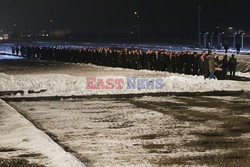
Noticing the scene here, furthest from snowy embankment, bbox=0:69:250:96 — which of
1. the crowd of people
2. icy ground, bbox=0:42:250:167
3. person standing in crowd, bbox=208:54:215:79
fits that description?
the crowd of people

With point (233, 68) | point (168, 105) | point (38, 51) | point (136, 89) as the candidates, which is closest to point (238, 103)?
point (168, 105)

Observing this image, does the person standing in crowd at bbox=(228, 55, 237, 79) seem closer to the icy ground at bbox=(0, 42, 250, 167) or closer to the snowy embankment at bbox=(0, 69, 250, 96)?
the snowy embankment at bbox=(0, 69, 250, 96)

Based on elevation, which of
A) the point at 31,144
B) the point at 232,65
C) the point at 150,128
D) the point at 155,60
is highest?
the point at 155,60

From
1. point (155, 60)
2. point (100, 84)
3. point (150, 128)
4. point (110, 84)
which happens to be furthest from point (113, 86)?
point (155, 60)

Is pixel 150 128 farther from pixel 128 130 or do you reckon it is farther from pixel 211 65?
pixel 211 65

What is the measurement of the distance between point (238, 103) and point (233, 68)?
32.9 ft

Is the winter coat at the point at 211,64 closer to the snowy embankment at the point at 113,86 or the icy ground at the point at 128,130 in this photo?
the snowy embankment at the point at 113,86

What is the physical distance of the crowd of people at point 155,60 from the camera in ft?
A: 82.7

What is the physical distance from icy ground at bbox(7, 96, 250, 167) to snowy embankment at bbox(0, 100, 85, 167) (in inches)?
18.4

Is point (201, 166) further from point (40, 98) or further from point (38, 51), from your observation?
point (38, 51)

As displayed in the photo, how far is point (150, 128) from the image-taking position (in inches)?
453

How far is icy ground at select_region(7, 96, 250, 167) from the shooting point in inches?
337

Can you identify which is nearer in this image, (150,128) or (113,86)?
(150,128)

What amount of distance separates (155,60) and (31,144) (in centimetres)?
2427
